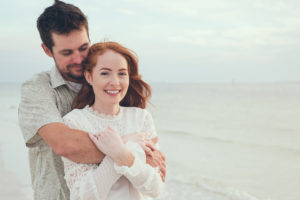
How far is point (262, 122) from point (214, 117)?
2893 millimetres

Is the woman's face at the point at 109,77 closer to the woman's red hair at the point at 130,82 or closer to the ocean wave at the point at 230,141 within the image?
the woman's red hair at the point at 130,82

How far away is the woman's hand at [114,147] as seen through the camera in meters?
1.90

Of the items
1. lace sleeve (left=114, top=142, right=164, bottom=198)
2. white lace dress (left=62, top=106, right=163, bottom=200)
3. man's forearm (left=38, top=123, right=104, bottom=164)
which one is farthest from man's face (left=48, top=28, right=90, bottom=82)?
lace sleeve (left=114, top=142, right=164, bottom=198)

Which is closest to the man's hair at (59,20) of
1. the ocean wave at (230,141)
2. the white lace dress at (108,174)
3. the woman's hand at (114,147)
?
the white lace dress at (108,174)

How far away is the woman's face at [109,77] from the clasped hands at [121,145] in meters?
0.28

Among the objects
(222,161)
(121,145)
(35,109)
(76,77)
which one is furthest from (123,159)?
(222,161)

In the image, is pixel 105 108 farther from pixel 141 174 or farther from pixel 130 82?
pixel 141 174

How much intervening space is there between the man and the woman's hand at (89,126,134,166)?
64mm

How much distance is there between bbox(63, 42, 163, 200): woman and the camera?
1.92 meters

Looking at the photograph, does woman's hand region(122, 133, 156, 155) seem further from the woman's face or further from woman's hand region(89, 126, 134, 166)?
the woman's face

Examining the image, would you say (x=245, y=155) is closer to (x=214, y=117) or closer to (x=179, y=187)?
(x=179, y=187)

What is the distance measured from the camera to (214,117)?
18750mm

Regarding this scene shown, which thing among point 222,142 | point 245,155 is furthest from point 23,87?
point 222,142

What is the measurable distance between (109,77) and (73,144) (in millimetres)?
522
